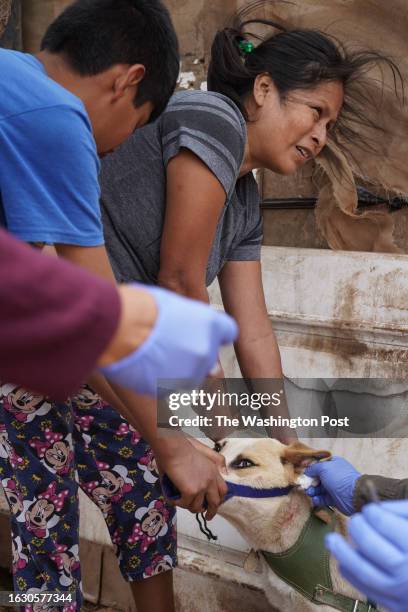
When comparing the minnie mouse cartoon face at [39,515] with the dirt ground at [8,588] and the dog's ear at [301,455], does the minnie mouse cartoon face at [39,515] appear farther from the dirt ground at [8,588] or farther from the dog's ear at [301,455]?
the dirt ground at [8,588]

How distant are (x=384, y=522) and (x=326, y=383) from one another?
1.81m

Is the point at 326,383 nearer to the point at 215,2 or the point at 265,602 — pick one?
the point at 265,602

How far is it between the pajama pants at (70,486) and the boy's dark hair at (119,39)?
2.77 feet

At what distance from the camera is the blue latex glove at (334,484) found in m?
1.91

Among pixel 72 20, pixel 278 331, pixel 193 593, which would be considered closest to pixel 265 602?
A: pixel 193 593

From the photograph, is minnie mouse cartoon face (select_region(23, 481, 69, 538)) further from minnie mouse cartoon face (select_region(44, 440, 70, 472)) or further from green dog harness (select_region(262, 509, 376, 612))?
green dog harness (select_region(262, 509, 376, 612))

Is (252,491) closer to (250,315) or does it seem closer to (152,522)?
(152,522)

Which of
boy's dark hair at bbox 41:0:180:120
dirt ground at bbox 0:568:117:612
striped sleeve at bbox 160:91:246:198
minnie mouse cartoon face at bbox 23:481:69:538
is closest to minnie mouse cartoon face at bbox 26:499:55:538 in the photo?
minnie mouse cartoon face at bbox 23:481:69:538

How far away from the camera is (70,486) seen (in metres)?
2.08

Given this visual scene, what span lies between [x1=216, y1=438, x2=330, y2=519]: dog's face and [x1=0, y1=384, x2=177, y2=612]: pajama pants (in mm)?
229

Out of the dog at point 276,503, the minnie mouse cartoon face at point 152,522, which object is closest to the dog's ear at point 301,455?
the dog at point 276,503

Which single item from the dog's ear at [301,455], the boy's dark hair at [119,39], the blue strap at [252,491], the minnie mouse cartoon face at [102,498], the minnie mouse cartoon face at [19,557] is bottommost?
the minnie mouse cartoon face at [19,557]

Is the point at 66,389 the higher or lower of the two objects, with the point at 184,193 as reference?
higher

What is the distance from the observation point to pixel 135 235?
82.0 inches
